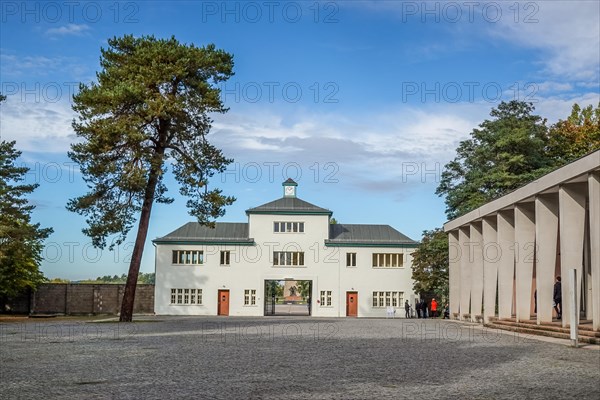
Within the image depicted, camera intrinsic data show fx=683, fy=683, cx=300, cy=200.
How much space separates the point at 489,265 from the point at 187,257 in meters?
31.7

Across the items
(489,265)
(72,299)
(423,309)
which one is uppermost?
(489,265)

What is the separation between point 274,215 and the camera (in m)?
56.8

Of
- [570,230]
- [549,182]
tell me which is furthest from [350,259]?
[570,230]

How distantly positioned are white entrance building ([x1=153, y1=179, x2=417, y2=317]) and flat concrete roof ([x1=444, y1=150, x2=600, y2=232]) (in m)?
26.4

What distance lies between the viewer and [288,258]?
5628 centimetres

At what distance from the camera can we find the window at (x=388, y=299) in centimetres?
5588

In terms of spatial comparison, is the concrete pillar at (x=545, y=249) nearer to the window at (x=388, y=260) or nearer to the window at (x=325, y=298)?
the window at (x=325, y=298)

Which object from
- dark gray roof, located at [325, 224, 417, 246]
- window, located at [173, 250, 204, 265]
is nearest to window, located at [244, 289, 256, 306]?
window, located at [173, 250, 204, 265]

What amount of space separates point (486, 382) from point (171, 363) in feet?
18.8

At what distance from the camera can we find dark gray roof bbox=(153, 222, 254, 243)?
56125 millimetres

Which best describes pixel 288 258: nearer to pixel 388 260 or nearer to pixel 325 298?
pixel 325 298

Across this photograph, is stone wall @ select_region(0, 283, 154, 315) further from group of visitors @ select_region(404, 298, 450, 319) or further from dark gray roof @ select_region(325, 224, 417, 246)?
group of visitors @ select_region(404, 298, 450, 319)

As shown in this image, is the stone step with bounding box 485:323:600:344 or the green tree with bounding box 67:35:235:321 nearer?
the stone step with bounding box 485:323:600:344

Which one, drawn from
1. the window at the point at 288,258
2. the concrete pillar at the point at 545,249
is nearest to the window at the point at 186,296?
the window at the point at 288,258
